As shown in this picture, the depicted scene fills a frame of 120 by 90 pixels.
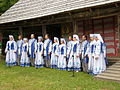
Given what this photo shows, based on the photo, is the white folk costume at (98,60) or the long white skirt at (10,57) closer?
the white folk costume at (98,60)

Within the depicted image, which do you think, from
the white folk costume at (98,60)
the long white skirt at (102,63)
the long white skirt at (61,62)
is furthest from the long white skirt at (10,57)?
the long white skirt at (102,63)

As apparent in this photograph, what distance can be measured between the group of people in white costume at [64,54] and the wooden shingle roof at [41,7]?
155cm

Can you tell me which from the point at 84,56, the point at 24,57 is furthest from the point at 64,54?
the point at 24,57

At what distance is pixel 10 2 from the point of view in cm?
2548

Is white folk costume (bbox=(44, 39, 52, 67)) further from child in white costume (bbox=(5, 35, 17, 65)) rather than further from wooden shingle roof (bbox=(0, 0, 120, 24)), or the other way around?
child in white costume (bbox=(5, 35, 17, 65))

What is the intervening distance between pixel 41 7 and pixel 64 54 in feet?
15.4

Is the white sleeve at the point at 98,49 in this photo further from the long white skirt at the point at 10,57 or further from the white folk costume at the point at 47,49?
the long white skirt at the point at 10,57

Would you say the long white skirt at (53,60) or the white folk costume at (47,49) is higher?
the white folk costume at (47,49)

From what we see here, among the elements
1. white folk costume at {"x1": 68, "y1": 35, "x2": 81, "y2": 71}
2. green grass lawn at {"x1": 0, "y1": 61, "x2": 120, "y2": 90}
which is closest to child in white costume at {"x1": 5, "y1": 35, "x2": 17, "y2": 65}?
white folk costume at {"x1": 68, "y1": 35, "x2": 81, "y2": 71}

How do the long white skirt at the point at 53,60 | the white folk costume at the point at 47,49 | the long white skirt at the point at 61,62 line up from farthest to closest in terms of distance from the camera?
1. the white folk costume at the point at 47,49
2. the long white skirt at the point at 53,60
3. the long white skirt at the point at 61,62

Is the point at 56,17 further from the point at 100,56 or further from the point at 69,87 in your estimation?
the point at 69,87

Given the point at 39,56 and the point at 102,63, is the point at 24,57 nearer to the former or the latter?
the point at 39,56

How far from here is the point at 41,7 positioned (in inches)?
640

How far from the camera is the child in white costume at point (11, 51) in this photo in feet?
48.8
